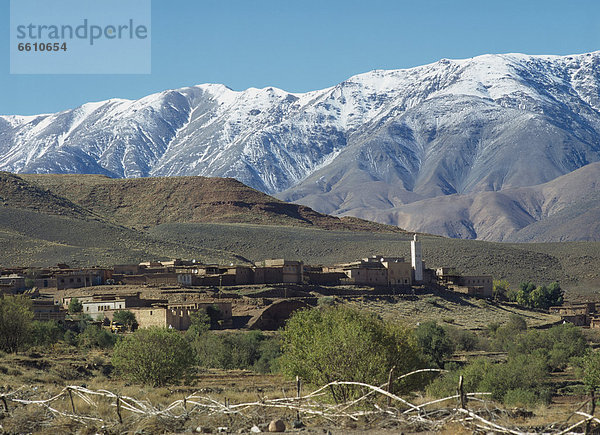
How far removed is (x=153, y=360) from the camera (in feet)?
128

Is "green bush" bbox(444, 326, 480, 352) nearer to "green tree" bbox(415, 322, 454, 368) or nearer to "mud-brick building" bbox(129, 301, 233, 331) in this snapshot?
"green tree" bbox(415, 322, 454, 368)

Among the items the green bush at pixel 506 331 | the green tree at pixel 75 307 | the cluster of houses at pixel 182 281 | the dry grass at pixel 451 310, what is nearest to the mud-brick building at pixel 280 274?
the cluster of houses at pixel 182 281

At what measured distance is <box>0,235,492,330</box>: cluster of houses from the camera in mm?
63731

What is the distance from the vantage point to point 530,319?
279 feet

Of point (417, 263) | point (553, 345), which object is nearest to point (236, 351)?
point (553, 345)

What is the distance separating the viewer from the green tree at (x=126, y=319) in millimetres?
60978

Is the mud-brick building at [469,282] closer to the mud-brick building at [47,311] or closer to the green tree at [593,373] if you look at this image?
the mud-brick building at [47,311]

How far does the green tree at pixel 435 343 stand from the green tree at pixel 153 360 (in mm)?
20618

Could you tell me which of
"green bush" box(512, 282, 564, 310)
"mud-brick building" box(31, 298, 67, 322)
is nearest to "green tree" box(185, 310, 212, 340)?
"mud-brick building" box(31, 298, 67, 322)

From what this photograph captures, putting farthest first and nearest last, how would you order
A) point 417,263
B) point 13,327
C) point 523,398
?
point 417,263, point 13,327, point 523,398

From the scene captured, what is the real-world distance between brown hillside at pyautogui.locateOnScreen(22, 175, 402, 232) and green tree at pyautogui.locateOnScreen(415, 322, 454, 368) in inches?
3844

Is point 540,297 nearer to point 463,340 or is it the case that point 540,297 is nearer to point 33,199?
point 463,340

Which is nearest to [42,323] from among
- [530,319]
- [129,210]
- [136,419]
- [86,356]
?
[86,356]

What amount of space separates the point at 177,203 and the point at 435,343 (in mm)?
116559
